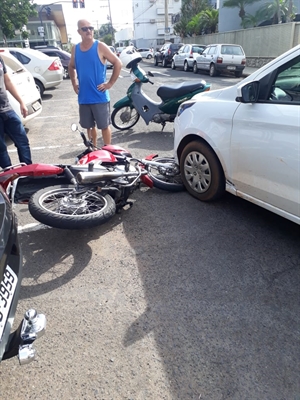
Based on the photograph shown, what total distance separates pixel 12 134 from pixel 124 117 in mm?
3487

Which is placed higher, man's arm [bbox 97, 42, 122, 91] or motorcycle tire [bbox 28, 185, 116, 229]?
man's arm [bbox 97, 42, 122, 91]

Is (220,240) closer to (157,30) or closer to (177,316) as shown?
(177,316)

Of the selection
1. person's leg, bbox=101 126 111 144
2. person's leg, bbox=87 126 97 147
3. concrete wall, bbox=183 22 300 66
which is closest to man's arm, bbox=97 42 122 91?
person's leg, bbox=101 126 111 144

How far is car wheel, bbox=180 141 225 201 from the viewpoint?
11.8ft

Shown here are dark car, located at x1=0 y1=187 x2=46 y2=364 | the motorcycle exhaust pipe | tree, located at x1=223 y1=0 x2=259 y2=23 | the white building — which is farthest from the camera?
the white building

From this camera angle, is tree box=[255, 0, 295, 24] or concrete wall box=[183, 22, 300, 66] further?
tree box=[255, 0, 295, 24]

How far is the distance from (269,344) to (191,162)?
7.13ft

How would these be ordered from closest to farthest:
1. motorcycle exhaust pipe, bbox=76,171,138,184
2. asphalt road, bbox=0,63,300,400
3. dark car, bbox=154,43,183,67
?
asphalt road, bbox=0,63,300,400 → motorcycle exhaust pipe, bbox=76,171,138,184 → dark car, bbox=154,43,183,67

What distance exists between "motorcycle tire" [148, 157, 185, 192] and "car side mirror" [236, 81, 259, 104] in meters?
1.48

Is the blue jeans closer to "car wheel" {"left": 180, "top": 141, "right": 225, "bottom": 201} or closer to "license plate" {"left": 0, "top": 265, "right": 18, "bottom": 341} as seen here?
"car wheel" {"left": 180, "top": 141, "right": 225, "bottom": 201}

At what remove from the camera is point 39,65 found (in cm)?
1194

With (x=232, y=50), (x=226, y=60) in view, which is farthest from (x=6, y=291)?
(x=232, y=50)

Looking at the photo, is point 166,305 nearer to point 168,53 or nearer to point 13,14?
point 168,53

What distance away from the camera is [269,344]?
2.16 meters
